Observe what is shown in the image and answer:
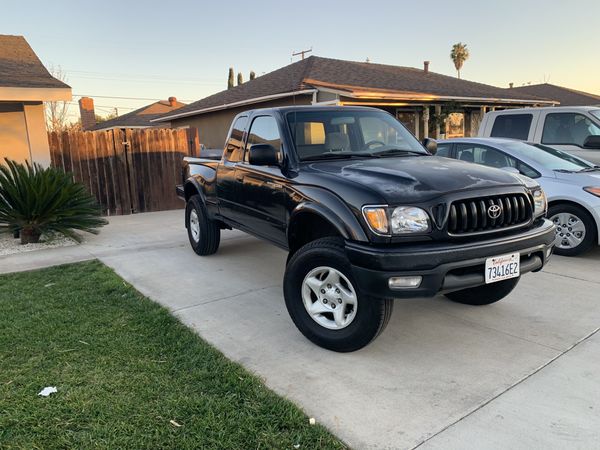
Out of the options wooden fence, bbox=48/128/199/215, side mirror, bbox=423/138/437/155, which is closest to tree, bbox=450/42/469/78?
wooden fence, bbox=48/128/199/215

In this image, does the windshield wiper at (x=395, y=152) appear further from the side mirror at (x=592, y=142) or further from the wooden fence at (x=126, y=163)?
the wooden fence at (x=126, y=163)

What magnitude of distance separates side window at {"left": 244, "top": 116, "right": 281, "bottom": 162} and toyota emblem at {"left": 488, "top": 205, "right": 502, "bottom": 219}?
2.02 metres

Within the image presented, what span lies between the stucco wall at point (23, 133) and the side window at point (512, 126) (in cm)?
931

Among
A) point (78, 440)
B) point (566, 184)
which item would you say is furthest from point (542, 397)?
point (566, 184)

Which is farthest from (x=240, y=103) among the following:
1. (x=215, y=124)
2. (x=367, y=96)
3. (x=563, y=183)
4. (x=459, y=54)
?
(x=459, y=54)

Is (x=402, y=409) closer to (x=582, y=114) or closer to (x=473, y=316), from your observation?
(x=473, y=316)

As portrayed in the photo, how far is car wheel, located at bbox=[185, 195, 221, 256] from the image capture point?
635 centimetres

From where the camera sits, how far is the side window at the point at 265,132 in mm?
4578

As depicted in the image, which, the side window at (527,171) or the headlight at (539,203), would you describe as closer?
the headlight at (539,203)

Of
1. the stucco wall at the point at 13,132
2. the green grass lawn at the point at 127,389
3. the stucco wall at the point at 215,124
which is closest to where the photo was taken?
the green grass lawn at the point at 127,389

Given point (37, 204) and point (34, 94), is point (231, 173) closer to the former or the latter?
point (37, 204)

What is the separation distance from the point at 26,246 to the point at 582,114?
9.44 meters

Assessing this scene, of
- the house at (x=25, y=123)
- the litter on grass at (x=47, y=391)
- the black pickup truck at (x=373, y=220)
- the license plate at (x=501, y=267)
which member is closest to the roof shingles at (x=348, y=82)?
the house at (x=25, y=123)

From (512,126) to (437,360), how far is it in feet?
21.4
